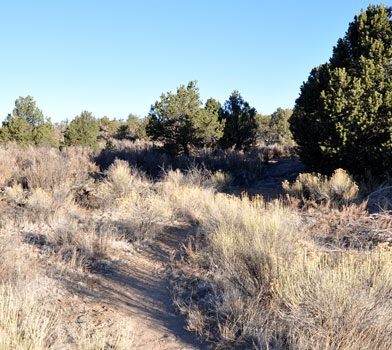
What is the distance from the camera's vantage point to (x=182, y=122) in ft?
49.5

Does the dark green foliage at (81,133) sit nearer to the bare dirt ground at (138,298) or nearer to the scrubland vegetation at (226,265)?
the scrubland vegetation at (226,265)

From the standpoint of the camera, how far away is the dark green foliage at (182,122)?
588 inches

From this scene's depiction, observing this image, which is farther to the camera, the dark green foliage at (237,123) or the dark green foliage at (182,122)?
the dark green foliage at (237,123)

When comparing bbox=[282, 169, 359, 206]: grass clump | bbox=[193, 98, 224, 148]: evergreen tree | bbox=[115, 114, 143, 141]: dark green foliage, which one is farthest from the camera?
bbox=[115, 114, 143, 141]: dark green foliage

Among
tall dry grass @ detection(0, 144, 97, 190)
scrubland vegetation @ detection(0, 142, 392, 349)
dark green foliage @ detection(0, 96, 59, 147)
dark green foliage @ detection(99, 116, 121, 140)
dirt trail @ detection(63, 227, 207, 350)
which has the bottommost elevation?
dirt trail @ detection(63, 227, 207, 350)

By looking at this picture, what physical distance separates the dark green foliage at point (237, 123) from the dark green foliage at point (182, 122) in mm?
1402

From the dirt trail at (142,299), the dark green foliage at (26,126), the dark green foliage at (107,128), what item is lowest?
the dirt trail at (142,299)

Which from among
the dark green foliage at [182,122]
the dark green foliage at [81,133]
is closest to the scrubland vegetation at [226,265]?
the dark green foliage at [182,122]

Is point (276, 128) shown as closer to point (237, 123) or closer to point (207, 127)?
point (237, 123)

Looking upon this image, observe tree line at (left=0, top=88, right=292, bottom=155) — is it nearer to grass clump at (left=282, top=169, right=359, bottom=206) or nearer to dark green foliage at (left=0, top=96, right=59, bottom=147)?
dark green foliage at (left=0, top=96, right=59, bottom=147)

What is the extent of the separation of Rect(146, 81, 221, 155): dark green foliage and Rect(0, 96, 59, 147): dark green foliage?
6.67 meters

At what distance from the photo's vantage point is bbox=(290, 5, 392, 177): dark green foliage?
7.75 meters

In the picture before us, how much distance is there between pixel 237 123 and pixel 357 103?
355 inches

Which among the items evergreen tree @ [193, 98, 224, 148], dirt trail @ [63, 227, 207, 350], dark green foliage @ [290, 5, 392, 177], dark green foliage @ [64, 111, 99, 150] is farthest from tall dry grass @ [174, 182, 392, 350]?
dark green foliage @ [64, 111, 99, 150]
